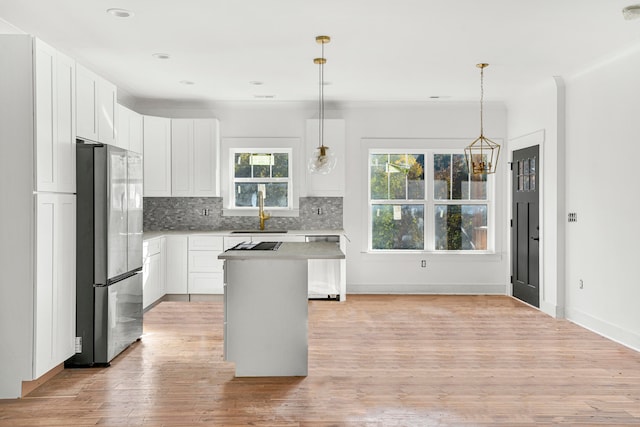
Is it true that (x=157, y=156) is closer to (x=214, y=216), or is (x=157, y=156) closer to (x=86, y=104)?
(x=214, y=216)

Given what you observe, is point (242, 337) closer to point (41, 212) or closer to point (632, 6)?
point (41, 212)

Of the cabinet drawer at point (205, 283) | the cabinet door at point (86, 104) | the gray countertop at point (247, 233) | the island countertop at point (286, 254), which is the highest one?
the cabinet door at point (86, 104)

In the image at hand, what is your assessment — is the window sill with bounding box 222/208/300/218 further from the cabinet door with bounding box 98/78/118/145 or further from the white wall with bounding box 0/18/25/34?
the white wall with bounding box 0/18/25/34

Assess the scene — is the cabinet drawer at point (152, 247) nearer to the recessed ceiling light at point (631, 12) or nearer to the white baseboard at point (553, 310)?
the white baseboard at point (553, 310)

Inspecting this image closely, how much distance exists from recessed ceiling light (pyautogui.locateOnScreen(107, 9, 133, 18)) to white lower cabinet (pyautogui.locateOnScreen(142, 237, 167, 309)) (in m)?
2.51

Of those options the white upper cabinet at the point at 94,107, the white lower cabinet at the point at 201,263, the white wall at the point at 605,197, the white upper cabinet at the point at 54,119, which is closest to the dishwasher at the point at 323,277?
the white lower cabinet at the point at 201,263

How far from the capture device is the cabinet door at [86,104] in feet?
12.7

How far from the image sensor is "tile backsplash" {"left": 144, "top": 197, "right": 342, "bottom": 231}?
7.18 metres

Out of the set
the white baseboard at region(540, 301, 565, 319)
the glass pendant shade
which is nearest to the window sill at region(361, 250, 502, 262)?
the white baseboard at region(540, 301, 565, 319)

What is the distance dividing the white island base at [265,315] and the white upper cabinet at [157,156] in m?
3.41

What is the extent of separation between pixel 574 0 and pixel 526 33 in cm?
70

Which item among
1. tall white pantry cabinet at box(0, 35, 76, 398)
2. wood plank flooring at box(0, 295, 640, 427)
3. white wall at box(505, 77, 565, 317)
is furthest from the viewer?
white wall at box(505, 77, 565, 317)

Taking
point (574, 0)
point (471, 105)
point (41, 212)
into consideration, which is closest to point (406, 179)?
point (471, 105)

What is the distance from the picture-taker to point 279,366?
149 inches
